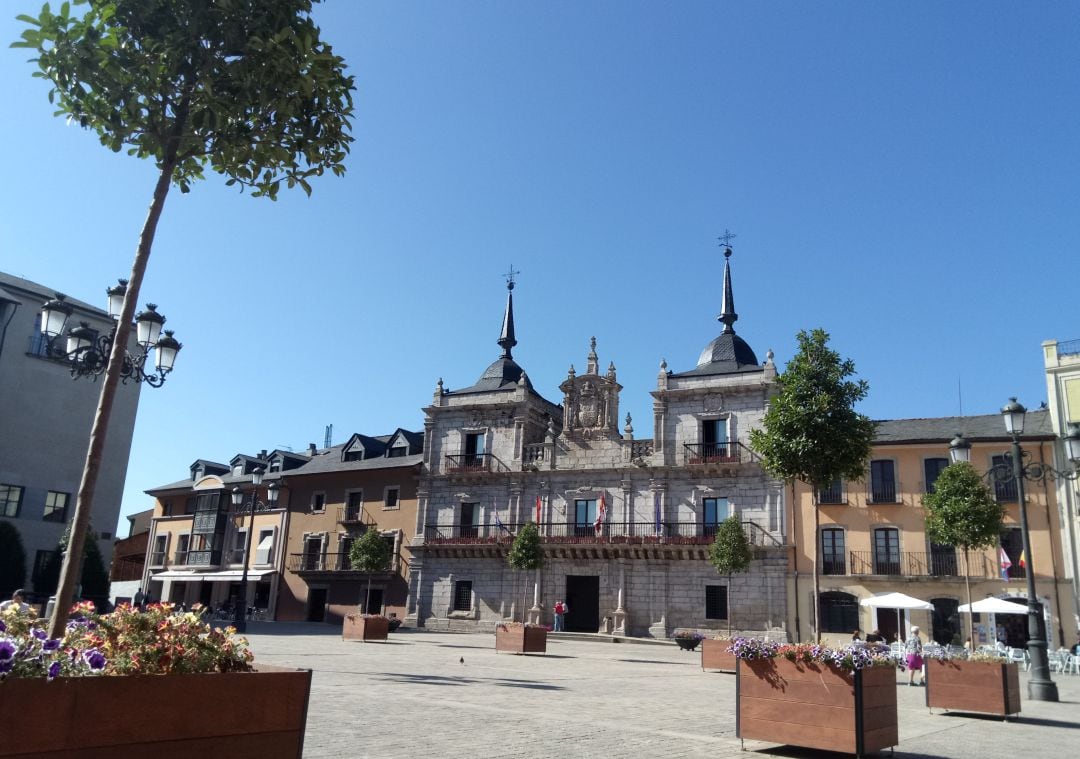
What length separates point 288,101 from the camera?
258 inches

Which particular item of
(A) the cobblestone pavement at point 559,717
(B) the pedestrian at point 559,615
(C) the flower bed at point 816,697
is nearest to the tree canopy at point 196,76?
(A) the cobblestone pavement at point 559,717

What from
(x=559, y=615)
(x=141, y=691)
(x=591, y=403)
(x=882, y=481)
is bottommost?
(x=559, y=615)

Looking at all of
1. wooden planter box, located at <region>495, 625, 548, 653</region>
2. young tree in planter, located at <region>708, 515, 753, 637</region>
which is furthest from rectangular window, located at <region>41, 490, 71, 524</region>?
young tree in planter, located at <region>708, 515, 753, 637</region>

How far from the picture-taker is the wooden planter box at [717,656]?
20.5 m

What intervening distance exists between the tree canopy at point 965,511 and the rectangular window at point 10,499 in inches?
1418

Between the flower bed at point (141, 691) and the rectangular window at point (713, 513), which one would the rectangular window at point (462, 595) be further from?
the flower bed at point (141, 691)

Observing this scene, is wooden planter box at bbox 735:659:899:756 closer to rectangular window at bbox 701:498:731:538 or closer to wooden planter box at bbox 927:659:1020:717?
wooden planter box at bbox 927:659:1020:717

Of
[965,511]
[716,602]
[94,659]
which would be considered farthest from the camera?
[716,602]

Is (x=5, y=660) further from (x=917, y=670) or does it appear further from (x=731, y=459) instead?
(x=731, y=459)

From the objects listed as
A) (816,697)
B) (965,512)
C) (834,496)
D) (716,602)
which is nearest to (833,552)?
(834,496)

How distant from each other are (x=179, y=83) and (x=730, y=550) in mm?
31819

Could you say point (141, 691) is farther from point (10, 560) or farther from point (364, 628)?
point (10, 560)

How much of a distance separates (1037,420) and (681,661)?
67.1 ft

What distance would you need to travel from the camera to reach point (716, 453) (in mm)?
39500
